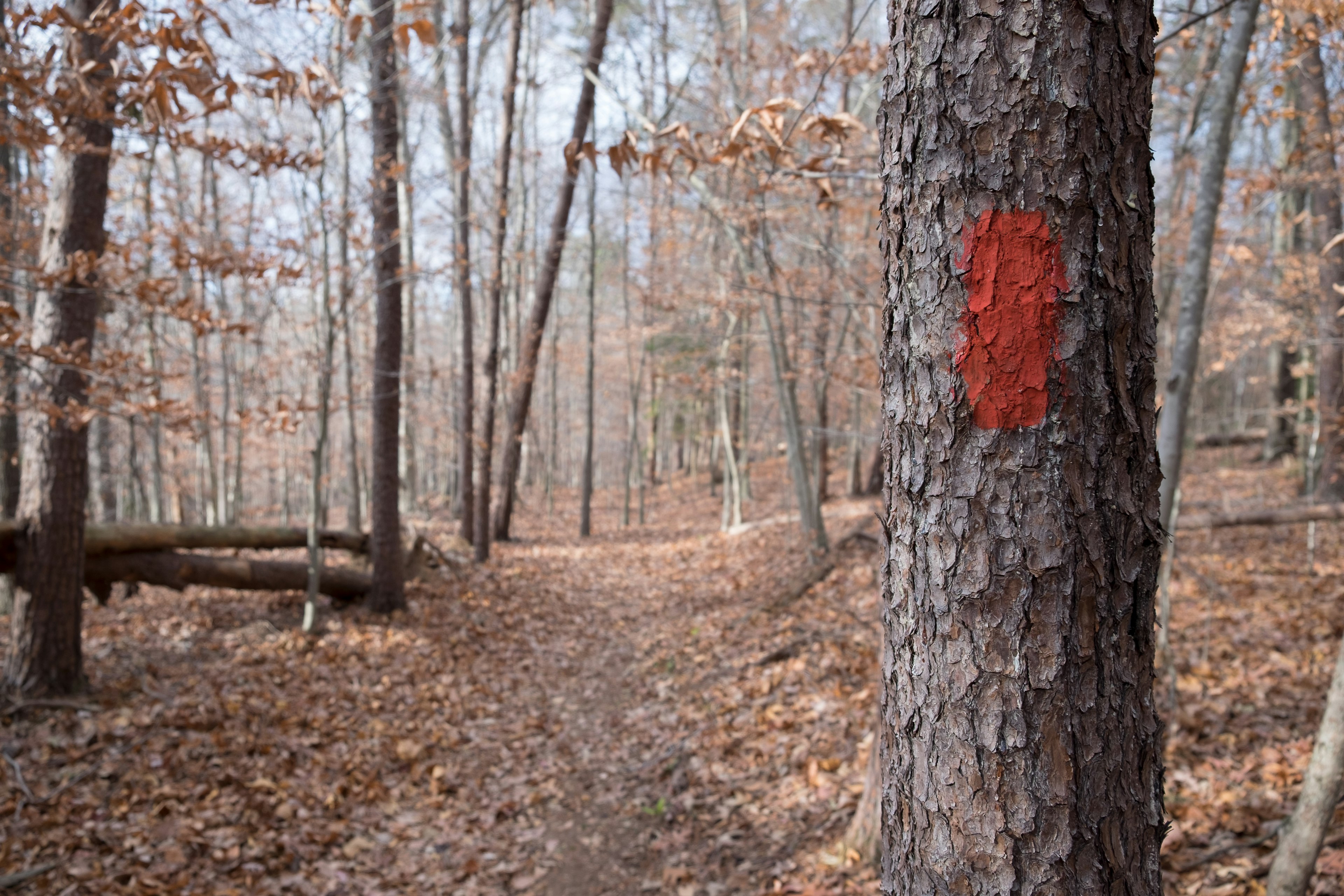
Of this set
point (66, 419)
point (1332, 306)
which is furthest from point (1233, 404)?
point (66, 419)

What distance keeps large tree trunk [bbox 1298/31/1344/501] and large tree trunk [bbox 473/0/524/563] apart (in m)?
9.68

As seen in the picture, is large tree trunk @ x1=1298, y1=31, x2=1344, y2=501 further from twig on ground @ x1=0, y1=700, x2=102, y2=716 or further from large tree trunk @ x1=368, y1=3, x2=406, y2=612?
twig on ground @ x1=0, y1=700, x2=102, y2=716

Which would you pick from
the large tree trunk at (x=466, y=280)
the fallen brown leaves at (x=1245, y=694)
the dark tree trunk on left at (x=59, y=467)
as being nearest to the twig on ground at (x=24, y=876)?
the dark tree trunk on left at (x=59, y=467)

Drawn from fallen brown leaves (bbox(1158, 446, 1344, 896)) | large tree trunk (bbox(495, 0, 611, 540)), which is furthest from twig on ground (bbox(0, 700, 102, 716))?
large tree trunk (bbox(495, 0, 611, 540))

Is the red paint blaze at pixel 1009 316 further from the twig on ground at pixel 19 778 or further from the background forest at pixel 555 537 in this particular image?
the twig on ground at pixel 19 778

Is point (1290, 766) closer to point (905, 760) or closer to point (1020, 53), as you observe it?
point (905, 760)

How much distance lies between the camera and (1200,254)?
4375 millimetres

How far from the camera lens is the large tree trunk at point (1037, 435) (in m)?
1.18

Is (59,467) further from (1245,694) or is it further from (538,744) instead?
(1245,694)

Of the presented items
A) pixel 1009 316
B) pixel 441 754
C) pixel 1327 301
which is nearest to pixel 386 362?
pixel 441 754

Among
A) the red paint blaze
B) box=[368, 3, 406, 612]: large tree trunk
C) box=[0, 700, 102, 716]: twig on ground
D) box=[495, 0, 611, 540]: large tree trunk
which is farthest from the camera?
box=[495, 0, 611, 540]: large tree trunk

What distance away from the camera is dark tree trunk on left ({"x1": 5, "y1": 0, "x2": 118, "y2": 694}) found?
4.98 metres

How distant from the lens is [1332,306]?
30.4 feet

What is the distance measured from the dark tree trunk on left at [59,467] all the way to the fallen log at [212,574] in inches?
75.5
